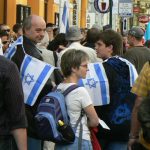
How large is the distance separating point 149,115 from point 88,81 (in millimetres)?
2321

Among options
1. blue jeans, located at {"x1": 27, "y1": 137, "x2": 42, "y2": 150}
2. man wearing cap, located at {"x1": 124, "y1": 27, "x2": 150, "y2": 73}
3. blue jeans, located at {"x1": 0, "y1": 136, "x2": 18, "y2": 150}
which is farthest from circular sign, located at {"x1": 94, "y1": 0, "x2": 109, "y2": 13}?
blue jeans, located at {"x1": 0, "y1": 136, "x2": 18, "y2": 150}

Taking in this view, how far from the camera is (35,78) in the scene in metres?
6.46

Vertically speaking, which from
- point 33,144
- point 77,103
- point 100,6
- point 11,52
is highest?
point 100,6

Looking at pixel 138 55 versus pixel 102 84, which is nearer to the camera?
pixel 102 84

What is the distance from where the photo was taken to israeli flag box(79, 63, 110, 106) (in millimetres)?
6281

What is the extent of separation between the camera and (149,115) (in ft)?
13.6

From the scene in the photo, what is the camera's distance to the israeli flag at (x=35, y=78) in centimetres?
645

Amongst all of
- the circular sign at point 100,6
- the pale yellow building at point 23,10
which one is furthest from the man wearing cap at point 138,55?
the pale yellow building at point 23,10

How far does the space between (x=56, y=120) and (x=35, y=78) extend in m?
1.01

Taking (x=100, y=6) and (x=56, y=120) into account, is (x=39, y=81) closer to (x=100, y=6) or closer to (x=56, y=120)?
(x=56, y=120)

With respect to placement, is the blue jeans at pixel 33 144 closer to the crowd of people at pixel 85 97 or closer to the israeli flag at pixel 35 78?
the crowd of people at pixel 85 97

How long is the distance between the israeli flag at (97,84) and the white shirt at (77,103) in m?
0.64

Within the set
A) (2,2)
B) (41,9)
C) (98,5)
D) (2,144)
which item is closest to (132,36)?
(2,144)

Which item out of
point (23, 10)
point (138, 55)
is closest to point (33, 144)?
point (138, 55)
